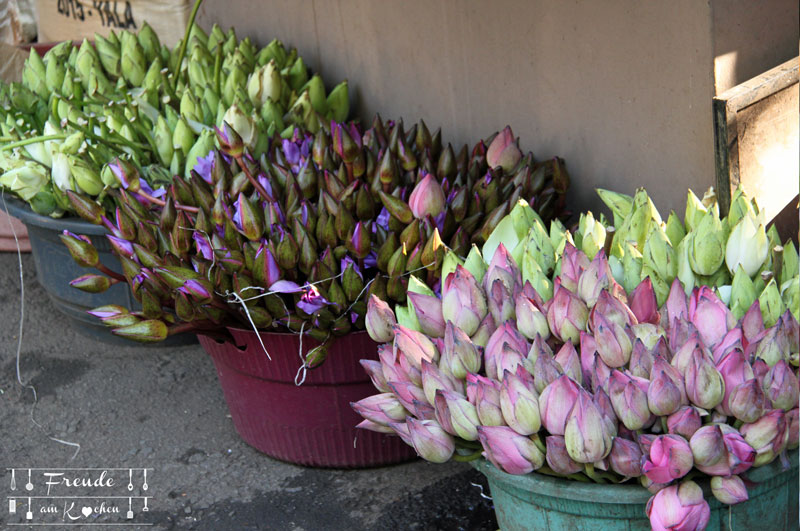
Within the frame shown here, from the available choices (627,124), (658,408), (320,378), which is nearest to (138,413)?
(320,378)

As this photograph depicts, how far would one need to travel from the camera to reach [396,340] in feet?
4.49

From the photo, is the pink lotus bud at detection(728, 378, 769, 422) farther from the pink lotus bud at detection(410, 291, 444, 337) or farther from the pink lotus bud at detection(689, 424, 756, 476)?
the pink lotus bud at detection(410, 291, 444, 337)

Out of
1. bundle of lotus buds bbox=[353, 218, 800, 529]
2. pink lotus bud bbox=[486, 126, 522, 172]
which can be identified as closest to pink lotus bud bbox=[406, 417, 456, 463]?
bundle of lotus buds bbox=[353, 218, 800, 529]

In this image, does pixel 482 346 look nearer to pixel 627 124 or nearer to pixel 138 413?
pixel 627 124

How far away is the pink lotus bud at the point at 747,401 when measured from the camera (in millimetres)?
1148

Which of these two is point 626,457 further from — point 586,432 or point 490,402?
point 490,402

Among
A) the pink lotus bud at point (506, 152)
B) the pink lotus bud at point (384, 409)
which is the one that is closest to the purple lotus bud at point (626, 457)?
the pink lotus bud at point (384, 409)

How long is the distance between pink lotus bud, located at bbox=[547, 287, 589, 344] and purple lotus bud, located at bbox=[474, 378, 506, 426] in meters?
0.15

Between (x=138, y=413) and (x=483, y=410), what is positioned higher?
(x=483, y=410)

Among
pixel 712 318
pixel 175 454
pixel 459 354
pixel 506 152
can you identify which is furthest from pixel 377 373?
pixel 175 454

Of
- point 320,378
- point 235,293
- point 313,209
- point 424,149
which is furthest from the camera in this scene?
point 424,149

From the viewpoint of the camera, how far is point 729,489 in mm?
1167

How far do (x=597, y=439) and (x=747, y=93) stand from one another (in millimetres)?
797

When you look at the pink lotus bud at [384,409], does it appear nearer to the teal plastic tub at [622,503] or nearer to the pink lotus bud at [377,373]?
the pink lotus bud at [377,373]
